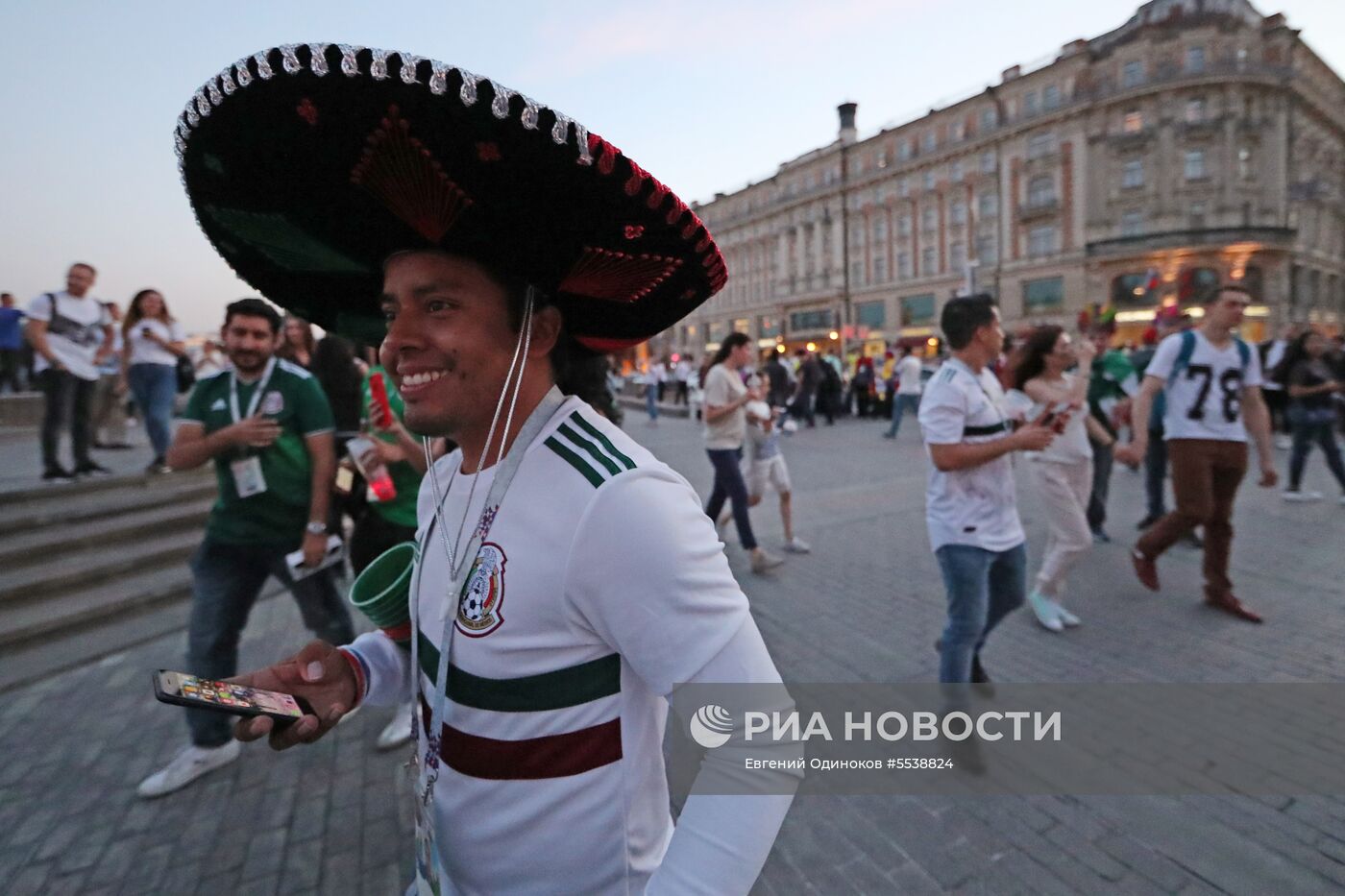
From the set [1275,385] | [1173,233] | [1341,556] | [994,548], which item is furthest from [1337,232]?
[994,548]

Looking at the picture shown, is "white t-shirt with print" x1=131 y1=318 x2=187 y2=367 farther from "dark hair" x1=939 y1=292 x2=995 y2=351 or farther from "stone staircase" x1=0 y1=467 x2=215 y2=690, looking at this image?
"dark hair" x1=939 y1=292 x2=995 y2=351

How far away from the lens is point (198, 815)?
290 cm

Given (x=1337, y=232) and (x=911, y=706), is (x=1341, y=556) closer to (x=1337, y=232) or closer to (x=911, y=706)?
(x=911, y=706)

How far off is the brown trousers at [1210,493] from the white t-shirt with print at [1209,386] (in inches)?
3.2

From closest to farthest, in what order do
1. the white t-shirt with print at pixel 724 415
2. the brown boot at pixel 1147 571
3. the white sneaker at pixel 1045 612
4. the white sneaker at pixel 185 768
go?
1. the white sneaker at pixel 185 768
2. the white sneaker at pixel 1045 612
3. the brown boot at pixel 1147 571
4. the white t-shirt with print at pixel 724 415

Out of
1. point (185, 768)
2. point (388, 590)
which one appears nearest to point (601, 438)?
point (388, 590)

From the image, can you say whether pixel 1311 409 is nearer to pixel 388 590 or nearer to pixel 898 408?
pixel 898 408

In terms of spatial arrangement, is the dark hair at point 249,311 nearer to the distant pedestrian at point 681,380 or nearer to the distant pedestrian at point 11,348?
the distant pedestrian at point 11,348

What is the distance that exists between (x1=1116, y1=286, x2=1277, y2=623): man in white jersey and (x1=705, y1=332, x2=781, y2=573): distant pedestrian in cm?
277

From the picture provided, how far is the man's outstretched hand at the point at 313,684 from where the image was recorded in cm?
128

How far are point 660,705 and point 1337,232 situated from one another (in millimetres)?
68810

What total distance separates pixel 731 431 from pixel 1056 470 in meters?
2.52

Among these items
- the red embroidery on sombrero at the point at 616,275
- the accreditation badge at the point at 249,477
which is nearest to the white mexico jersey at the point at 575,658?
the red embroidery on sombrero at the point at 616,275

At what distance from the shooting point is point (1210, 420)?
4586mm
